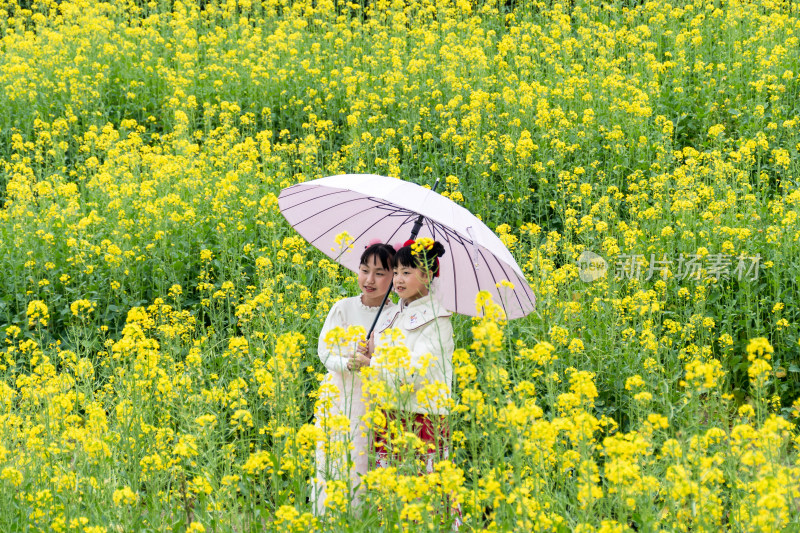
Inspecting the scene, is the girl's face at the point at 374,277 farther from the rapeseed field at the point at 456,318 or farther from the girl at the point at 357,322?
the rapeseed field at the point at 456,318

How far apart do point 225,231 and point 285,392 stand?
4.29 m

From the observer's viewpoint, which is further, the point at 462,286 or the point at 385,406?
the point at 462,286

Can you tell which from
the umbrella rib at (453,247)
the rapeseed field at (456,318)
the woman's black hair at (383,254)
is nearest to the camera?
the rapeseed field at (456,318)

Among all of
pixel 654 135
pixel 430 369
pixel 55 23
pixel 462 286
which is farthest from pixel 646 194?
pixel 55 23

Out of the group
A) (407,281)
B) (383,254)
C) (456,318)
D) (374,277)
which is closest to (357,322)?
(374,277)

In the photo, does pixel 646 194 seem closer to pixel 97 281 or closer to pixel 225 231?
pixel 225 231

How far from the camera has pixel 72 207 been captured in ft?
27.2

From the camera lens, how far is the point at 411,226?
16.4ft

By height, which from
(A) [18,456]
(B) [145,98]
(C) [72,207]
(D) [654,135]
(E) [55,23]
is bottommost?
(A) [18,456]
